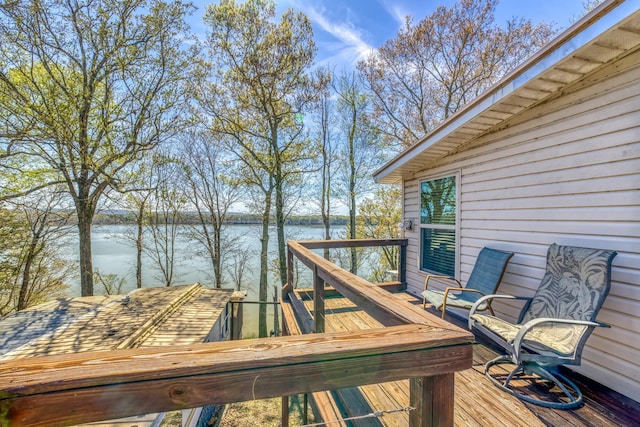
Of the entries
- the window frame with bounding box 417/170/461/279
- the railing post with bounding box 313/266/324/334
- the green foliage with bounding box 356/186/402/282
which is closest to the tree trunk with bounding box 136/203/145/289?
the green foliage with bounding box 356/186/402/282

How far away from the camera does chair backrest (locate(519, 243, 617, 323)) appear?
2.33 m

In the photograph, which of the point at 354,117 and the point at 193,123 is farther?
the point at 354,117

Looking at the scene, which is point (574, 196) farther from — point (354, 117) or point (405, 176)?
point (354, 117)

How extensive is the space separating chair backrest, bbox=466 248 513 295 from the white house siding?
0.56 ft

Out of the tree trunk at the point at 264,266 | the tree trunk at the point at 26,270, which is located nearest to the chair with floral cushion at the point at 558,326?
the tree trunk at the point at 264,266

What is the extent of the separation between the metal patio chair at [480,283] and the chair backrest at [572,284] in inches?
18.2

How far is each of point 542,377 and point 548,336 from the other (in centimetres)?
34

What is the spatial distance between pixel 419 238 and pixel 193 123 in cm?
849

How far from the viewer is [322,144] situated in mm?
11836

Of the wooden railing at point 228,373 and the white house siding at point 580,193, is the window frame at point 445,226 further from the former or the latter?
the wooden railing at point 228,373

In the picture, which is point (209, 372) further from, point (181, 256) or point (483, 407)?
point (181, 256)

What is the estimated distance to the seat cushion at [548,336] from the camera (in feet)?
7.28

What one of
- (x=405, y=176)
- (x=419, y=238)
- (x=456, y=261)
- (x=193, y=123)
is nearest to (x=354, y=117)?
(x=193, y=123)

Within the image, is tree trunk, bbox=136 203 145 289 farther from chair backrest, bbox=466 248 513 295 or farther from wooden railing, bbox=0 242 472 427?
wooden railing, bbox=0 242 472 427
